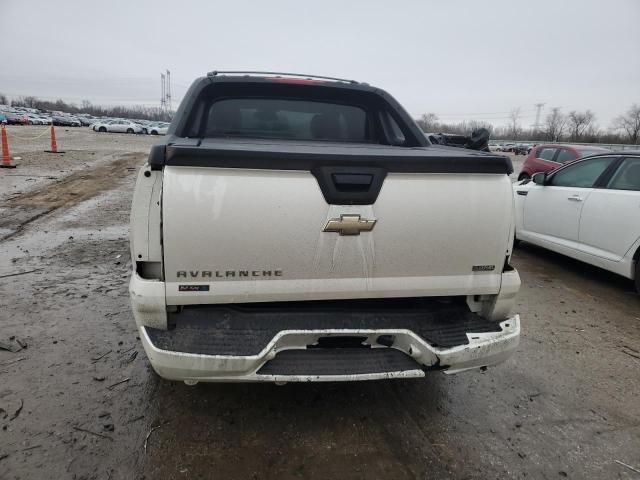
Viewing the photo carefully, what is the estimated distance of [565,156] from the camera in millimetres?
12461

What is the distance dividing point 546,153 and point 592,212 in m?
8.98

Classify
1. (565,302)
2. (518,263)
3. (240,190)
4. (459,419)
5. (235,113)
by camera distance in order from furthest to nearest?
1. (518,263)
2. (565,302)
3. (235,113)
4. (459,419)
5. (240,190)

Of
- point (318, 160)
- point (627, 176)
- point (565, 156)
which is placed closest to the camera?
point (318, 160)

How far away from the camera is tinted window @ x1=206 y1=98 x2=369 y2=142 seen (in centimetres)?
382

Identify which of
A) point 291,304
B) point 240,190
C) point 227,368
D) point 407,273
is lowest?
point 227,368

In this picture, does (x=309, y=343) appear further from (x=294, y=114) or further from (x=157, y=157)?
(x=294, y=114)

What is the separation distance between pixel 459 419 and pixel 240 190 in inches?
76.3

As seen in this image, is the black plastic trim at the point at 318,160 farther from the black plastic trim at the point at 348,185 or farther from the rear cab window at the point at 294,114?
the rear cab window at the point at 294,114

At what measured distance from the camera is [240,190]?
2.17m

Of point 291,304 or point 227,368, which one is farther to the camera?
point 291,304

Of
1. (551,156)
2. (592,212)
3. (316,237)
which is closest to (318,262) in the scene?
(316,237)

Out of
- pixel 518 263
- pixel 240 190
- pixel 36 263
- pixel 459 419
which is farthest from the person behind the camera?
pixel 518 263

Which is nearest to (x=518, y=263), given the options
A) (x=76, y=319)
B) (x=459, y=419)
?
(x=459, y=419)

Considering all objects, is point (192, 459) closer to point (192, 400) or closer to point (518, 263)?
point (192, 400)
